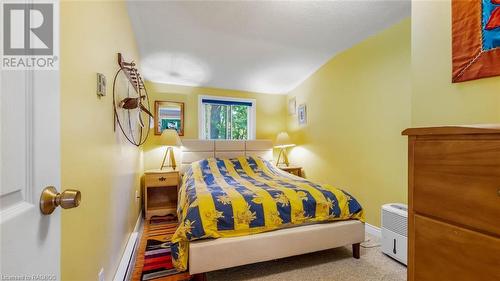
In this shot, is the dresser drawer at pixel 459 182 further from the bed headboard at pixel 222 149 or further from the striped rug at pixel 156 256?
the bed headboard at pixel 222 149

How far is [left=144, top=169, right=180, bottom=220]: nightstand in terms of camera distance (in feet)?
10.1

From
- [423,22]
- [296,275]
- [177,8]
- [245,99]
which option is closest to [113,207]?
[296,275]

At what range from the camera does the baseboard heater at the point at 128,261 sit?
1.63 m

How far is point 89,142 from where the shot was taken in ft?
3.72

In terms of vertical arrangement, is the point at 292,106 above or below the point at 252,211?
above

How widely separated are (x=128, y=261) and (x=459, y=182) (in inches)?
90.3

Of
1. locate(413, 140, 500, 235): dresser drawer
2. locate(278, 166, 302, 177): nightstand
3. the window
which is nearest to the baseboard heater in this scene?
locate(413, 140, 500, 235): dresser drawer

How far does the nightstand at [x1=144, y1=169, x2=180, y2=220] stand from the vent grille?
2.64 meters

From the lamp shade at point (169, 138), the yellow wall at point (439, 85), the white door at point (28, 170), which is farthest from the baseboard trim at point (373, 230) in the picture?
the lamp shade at point (169, 138)

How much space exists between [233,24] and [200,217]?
1.96 metres

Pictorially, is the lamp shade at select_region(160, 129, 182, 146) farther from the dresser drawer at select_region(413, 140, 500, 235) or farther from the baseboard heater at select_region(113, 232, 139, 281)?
the dresser drawer at select_region(413, 140, 500, 235)

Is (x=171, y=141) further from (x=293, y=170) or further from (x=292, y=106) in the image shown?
(x=292, y=106)

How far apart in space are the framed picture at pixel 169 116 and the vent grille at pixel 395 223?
3156 millimetres

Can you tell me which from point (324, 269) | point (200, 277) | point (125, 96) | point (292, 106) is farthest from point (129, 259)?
point (292, 106)
